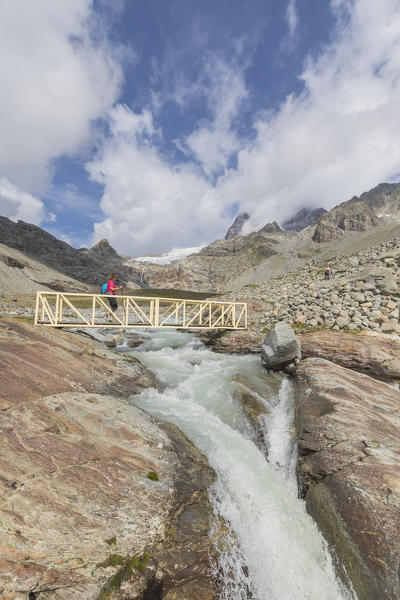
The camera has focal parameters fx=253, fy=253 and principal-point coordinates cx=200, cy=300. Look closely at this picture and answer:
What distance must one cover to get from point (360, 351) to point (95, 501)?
15.9 m

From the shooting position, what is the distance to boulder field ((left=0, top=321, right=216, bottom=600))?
187 inches

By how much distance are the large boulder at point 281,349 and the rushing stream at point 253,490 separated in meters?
1.19

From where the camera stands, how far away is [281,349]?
640 inches

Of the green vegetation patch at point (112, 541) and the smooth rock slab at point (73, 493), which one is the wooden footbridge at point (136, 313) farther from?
the green vegetation patch at point (112, 541)

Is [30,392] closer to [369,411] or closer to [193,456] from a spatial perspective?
[193,456]

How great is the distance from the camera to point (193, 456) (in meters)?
8.92

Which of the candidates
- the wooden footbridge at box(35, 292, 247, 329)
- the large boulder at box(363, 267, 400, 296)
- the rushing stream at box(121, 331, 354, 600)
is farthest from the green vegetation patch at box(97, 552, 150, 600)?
the large boulder at box(363, 267, 400, 296)

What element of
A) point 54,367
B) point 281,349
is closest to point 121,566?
point 54,367

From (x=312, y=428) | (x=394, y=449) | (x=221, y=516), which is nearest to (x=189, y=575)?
(x=221, y=516)

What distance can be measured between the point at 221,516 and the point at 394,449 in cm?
599

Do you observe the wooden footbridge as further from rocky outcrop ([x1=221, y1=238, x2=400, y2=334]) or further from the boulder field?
the boulder field

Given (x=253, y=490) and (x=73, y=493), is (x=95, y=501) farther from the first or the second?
(x=253, y=490)

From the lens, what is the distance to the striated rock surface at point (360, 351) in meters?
14.9

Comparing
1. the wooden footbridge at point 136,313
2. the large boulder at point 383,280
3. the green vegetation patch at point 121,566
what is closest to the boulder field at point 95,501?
the green vegetation patch at point 121,566
